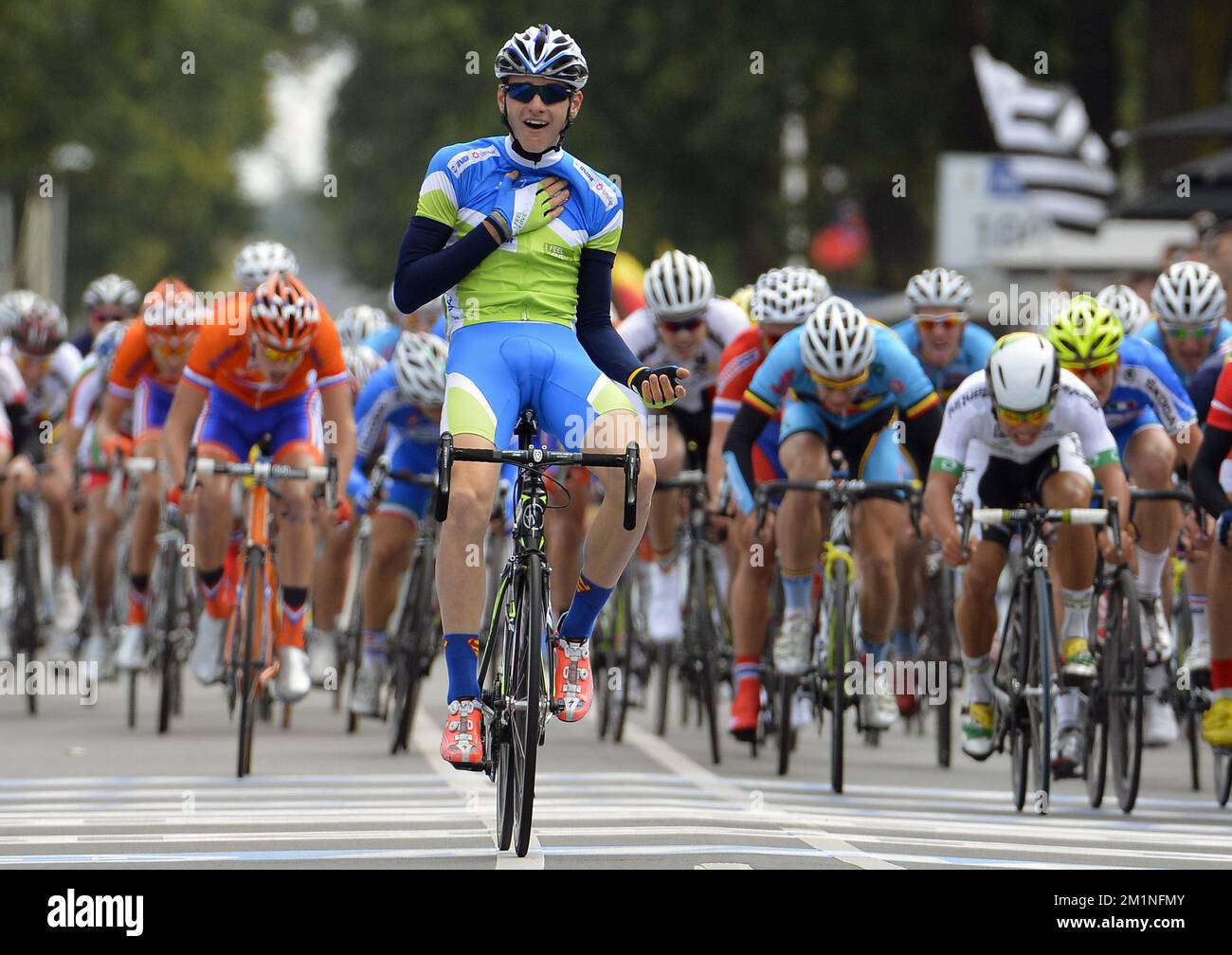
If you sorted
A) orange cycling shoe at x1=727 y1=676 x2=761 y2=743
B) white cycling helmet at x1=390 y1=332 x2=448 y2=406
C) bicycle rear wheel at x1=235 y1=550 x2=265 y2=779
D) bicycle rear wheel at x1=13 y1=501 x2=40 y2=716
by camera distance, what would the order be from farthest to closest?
bicycle rear wheel at x1=13 y1=501 x2=40 y2=716, white cycling helmet at x1=390 y1=332 x2=448 y2=406, orange cycling shoe at x1=727 y1=676 x2=761 y2=743, bicycle rear wheel at x1=235 y1=550 x2=265 y2=779

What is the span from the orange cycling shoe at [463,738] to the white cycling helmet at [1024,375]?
3100 mm

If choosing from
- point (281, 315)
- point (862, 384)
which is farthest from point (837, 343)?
point (281, 315)

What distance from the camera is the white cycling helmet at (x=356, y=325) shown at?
1817cm

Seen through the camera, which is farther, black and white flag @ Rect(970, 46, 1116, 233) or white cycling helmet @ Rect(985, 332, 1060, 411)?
black and white flag @ Rect(970, 46, 1116, 233)

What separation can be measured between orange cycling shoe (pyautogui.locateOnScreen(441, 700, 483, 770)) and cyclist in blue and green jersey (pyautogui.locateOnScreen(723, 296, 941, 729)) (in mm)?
3844

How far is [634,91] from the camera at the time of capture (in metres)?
40.5

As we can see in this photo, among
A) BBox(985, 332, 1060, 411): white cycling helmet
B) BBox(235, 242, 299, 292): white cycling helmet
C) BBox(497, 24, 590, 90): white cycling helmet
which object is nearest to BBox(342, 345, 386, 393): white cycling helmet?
BBox(235, 242, 299, 292): white cycling helmet

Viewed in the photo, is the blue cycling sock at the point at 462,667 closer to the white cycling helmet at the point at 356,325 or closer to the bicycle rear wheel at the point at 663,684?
the bicycle rear wheel at the point at 663,684

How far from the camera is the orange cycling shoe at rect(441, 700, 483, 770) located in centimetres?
848

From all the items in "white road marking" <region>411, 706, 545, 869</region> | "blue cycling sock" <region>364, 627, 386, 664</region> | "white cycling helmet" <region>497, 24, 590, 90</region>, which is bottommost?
"white road marking" <region>411, 706, 545, 869</region>

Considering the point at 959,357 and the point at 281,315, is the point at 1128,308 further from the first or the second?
the point at 281,315

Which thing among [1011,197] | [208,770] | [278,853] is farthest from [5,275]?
[278,853]

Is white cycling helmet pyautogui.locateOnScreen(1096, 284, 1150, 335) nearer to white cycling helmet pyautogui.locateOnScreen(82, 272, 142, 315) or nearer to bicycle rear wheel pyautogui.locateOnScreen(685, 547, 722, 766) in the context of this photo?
bicycle rear wheel pyautogui.locateOnScreen(685, 547, 722, 766)

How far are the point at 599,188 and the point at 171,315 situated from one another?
6.52m
